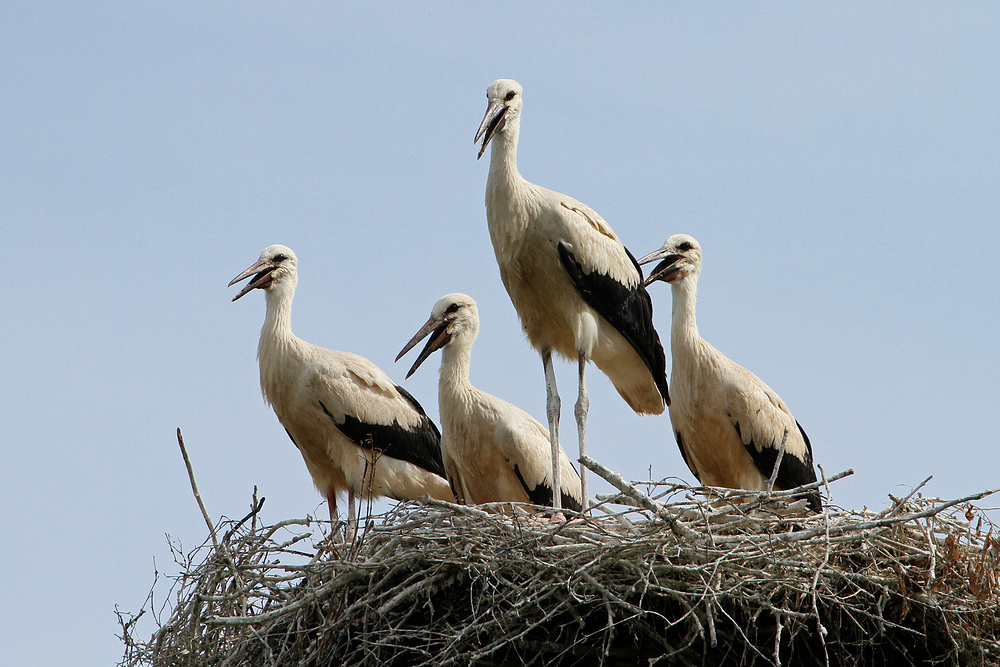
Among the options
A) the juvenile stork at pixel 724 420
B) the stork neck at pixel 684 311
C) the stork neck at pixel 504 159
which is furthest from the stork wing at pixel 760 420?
the stork neck at pixel 504 159

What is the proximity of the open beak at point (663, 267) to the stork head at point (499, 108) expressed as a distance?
4.55ft

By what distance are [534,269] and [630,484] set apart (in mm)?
2220

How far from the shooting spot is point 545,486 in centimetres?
742

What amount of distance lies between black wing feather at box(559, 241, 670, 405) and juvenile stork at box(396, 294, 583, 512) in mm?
793

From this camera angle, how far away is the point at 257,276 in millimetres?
8273

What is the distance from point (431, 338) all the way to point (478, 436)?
70cm

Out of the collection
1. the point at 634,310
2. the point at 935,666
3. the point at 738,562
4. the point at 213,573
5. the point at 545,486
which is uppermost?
the point at 634,310

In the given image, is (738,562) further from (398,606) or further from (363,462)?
(363,462)

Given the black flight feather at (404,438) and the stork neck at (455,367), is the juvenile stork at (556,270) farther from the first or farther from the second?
the black flight feather at (404,438)

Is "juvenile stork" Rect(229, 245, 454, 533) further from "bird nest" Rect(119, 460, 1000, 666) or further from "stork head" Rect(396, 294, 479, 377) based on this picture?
"bird nest" Rect(119, 460, 1000, 666)

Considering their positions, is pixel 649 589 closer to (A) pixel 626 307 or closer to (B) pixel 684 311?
(A) pixel 626 307

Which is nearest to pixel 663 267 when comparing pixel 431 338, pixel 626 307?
pixel 626 307

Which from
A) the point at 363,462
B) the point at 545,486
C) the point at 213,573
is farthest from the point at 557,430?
the point at 213,573

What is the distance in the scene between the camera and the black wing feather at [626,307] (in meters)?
6.59
